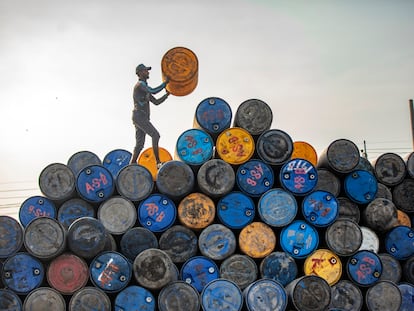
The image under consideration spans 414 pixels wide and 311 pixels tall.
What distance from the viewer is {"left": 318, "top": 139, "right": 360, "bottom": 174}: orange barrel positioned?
29.1ft

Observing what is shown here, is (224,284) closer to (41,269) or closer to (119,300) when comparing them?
(119,300)

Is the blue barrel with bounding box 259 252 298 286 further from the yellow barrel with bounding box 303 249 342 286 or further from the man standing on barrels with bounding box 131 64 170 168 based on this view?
the man standing on barrels with bounding box 131 64 170 168

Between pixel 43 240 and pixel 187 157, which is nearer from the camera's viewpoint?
pixel 43 240

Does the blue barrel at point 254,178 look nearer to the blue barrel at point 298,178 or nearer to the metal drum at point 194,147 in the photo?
the blue barrel at point 298,178

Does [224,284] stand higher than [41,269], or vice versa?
[41,269]

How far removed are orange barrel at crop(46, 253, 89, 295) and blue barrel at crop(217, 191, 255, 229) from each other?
2.01m

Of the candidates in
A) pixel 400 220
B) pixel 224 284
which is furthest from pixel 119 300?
pixel 400 220

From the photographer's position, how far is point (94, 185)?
316 inches

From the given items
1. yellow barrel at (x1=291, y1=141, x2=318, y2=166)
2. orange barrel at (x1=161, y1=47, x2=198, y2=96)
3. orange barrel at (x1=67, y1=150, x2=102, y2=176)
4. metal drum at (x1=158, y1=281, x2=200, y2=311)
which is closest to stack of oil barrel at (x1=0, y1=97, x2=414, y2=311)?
metal drum at (x1=158, y1=281, x2=200, y2=311)

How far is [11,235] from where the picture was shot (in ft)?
23.8

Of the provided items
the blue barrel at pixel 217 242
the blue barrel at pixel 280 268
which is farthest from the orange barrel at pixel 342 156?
the blue barrel at pixel 217 242

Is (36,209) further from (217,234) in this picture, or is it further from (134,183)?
(217,234)

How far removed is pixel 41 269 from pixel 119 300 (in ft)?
3.31

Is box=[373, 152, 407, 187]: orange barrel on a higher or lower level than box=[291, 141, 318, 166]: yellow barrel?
lower
